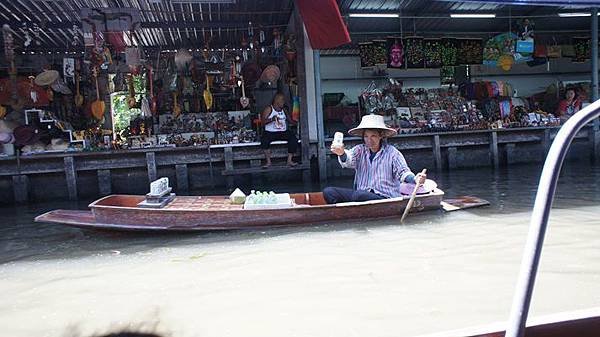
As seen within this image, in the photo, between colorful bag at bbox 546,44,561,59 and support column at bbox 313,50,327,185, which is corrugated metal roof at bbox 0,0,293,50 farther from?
colorful bag at bbox 546,44,561,59

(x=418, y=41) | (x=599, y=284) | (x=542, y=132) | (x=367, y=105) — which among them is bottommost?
(x=599, y=284)

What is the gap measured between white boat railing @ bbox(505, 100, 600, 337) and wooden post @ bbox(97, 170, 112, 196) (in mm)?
9730

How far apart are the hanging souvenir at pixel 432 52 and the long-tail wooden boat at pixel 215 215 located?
22.0 ft

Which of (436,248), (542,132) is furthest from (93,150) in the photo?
(542,132)

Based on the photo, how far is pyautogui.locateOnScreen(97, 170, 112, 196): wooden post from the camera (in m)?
10.1

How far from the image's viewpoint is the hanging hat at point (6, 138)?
1003cm

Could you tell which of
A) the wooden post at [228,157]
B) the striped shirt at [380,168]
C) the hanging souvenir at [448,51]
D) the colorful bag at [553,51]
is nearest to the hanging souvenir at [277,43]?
the wooden post at [228,157]

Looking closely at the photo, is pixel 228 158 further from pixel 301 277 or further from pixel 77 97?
pixel 301 277

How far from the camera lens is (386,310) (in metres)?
3.47

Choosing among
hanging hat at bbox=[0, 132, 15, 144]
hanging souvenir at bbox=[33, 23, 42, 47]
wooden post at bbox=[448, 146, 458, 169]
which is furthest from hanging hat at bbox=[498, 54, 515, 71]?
hanging hat at bbox=[0, 132, 15, 144]

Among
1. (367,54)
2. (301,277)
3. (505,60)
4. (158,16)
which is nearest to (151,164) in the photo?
(158,16)

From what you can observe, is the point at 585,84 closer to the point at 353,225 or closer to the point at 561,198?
the point at 561,198

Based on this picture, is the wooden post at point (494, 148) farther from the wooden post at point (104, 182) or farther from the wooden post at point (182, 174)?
the wooden post at point (104, 182)

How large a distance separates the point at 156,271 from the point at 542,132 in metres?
10.3
